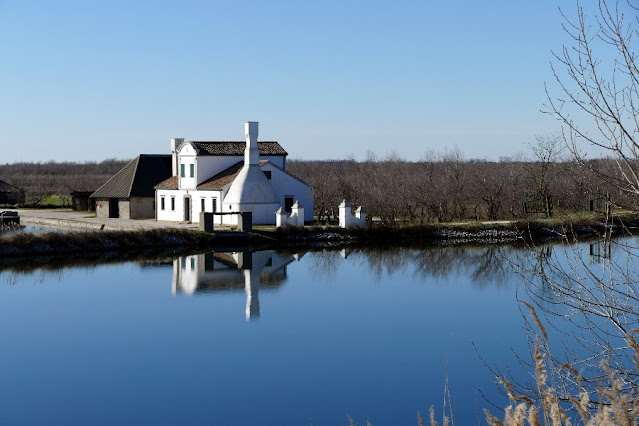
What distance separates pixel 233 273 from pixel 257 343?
914 centimetres

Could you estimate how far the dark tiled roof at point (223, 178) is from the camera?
34.8 m

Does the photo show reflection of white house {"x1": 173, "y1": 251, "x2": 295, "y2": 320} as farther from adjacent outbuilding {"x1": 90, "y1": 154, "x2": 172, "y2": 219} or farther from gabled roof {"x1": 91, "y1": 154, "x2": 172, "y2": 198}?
gabled roof {"x1": 91, "y1": 154, "x2": 172, "y2": 198}

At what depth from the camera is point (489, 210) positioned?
39.6m

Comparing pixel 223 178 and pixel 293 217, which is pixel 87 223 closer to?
pixel 223 178

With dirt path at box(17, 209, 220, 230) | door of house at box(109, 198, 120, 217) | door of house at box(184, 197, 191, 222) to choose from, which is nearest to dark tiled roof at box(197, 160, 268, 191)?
door of house at box(184, 197, 191, 222)

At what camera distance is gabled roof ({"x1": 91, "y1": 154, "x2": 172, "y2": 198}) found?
130 ft

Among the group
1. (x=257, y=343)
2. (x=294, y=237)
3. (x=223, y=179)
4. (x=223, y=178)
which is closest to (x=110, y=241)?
(x=294, y=237)

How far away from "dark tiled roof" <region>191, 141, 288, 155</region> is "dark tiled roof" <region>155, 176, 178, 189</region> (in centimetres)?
215

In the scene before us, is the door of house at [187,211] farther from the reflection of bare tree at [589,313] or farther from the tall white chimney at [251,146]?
the reflection of bare tree at [589,313]

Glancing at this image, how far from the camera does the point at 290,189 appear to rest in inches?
1412

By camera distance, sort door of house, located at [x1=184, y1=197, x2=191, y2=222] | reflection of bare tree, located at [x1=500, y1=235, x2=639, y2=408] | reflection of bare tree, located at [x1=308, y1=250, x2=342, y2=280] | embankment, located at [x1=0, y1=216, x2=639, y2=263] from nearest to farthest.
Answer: reflection of bare tree, located at [x1=500, y1=235, x2=639, y2=408] < reflection of bare tree, located at [x1=308, y1=250, x2=342, y2=280] < embankment, located at [x1=0, y1=216, x2=639, y2=263] < door of house, located at [x1=184, y1=197, x2=191, y2=222]

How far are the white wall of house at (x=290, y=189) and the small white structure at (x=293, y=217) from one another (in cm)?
218

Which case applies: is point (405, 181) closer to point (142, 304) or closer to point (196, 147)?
→ point (196, 147)

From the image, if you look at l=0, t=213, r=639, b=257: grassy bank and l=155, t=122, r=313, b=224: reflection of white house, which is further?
l=155, t=122, r=313, b=224: reflection of white house
